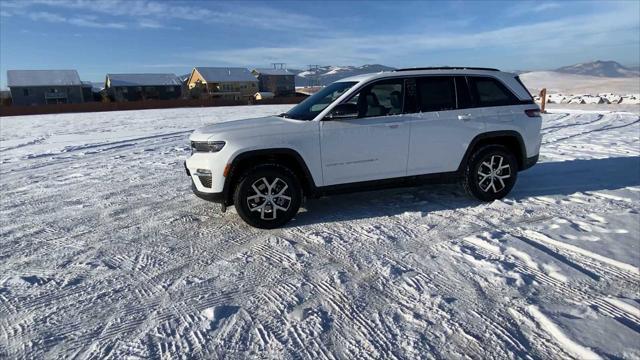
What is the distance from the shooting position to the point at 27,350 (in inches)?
104

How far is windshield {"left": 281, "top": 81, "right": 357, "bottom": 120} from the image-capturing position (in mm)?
4984

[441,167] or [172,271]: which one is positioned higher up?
[441,167]

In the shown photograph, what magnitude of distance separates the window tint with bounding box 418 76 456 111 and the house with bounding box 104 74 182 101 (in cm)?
6242

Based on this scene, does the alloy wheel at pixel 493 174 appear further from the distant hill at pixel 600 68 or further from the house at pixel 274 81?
the distant hill at pixel 600 68

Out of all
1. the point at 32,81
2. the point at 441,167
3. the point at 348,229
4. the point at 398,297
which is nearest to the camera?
the point at 398,297

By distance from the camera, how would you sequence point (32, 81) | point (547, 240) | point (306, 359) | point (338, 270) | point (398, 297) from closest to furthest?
point (306, 359) → point (398, 297) → point (338, 270) → point (547, 240) → point (32, 81)

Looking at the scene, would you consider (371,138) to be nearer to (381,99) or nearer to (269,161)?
(381,99)

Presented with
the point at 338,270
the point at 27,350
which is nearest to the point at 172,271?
the point at 27,350

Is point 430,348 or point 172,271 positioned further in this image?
point 172,271

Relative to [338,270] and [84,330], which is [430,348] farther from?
[84,330]

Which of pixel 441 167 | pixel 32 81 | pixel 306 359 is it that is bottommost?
pixel 306 359

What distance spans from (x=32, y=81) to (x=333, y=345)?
223ft

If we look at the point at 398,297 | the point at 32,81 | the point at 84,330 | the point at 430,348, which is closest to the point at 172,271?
the point at 84,330

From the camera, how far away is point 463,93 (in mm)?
5312
